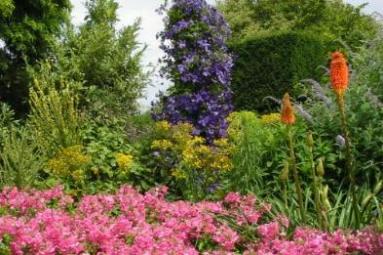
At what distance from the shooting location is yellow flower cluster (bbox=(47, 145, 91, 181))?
22.7ft

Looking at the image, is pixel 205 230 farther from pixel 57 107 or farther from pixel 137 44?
pixel 137 44

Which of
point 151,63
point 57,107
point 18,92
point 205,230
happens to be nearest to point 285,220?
point 205,230

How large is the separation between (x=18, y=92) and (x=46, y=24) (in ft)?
4.31

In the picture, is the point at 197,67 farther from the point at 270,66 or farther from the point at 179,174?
the point at 270,66

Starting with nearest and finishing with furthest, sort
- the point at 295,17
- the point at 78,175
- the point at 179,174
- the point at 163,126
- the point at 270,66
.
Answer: the point at 78,175 < the point at 179,174 < the point at 163,126 < the point at 270,66 < the point at 295,17

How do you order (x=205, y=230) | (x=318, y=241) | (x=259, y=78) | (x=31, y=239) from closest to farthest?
1. (x=31, y=239)
2. (x=318, y=241)
3. (x=205, y=230)
4. (x=259, y=78)

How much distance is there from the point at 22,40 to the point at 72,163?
561 centimetres

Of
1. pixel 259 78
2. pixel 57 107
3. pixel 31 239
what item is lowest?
pixel 31 239

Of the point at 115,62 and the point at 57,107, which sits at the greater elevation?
the point at 115,62

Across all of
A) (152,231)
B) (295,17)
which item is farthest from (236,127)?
(295,17)

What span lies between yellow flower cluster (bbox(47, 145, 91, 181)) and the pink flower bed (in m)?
1.73

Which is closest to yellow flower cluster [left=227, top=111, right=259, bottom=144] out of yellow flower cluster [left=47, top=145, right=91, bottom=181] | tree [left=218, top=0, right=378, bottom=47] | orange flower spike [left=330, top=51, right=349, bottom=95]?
yellow flower cluster [left=47, top=145, right=91, bottom=181]

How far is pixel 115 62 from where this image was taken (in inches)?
534

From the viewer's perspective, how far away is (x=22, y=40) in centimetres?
1205
